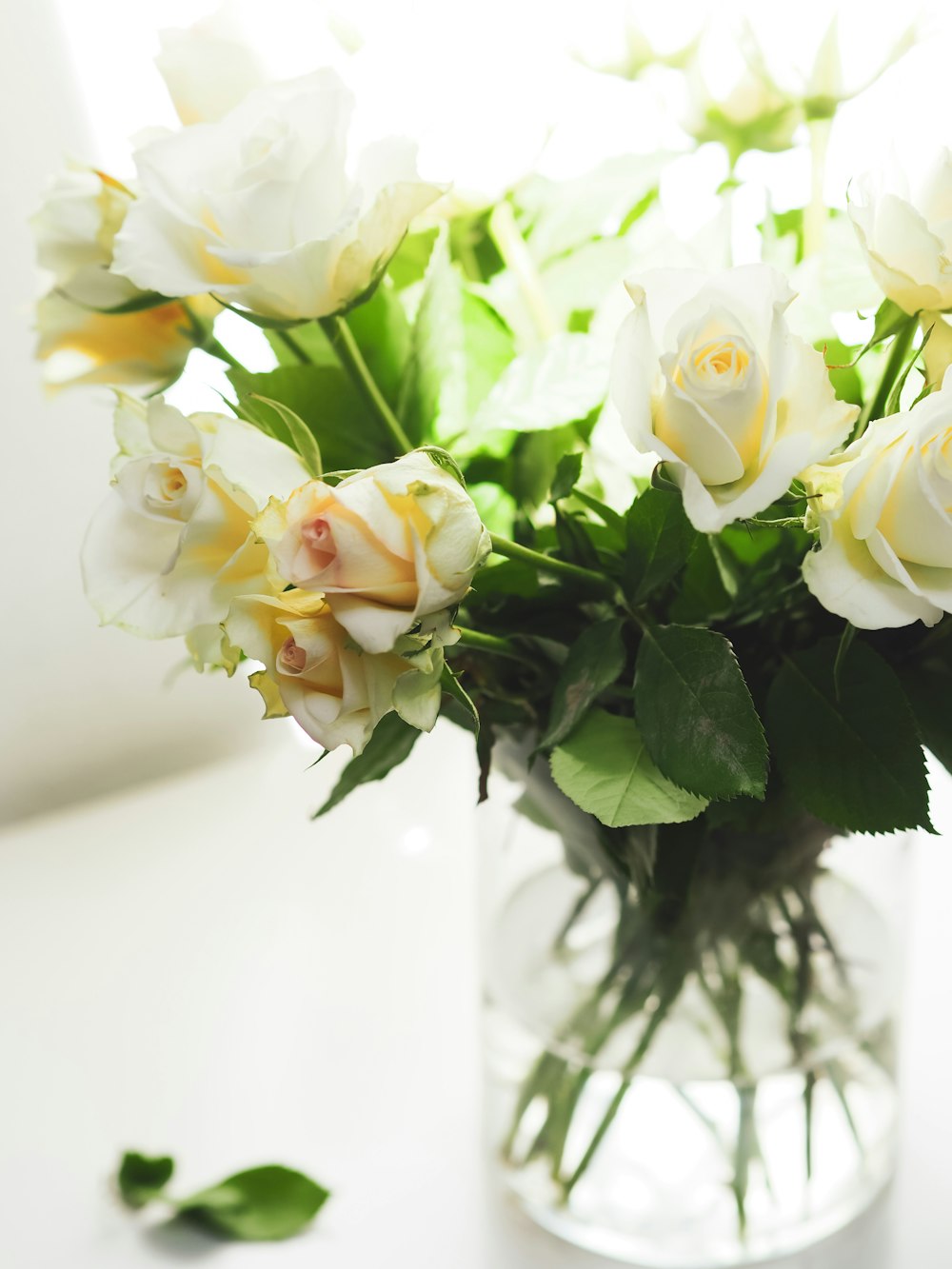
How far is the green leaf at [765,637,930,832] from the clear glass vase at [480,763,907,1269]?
0.09m

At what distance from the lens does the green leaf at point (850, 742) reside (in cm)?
32

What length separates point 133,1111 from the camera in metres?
0.55

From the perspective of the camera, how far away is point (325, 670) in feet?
0.84

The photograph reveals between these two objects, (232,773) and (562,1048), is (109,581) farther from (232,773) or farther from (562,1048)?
(232,773)

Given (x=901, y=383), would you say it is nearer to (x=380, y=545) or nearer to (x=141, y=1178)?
(x=380, y=545)

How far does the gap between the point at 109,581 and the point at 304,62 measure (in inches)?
7.3

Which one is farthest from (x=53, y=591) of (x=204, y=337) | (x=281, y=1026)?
(x=204, y=337)

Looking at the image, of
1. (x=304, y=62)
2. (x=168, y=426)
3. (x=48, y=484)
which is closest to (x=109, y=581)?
(x=168, y=426)

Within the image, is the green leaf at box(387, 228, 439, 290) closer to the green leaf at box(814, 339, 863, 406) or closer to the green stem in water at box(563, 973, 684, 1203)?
the green leaf at box(814, 339, 863, 406)

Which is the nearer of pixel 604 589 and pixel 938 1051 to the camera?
pixel 604 589

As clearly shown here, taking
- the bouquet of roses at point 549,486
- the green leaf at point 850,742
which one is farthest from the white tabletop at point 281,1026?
the green leaf at point 850,742

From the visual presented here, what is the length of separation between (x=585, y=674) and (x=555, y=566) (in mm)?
28

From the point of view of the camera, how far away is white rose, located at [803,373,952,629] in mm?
258

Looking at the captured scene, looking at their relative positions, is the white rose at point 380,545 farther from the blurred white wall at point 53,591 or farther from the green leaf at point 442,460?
the blurred white wall at point 53,591
